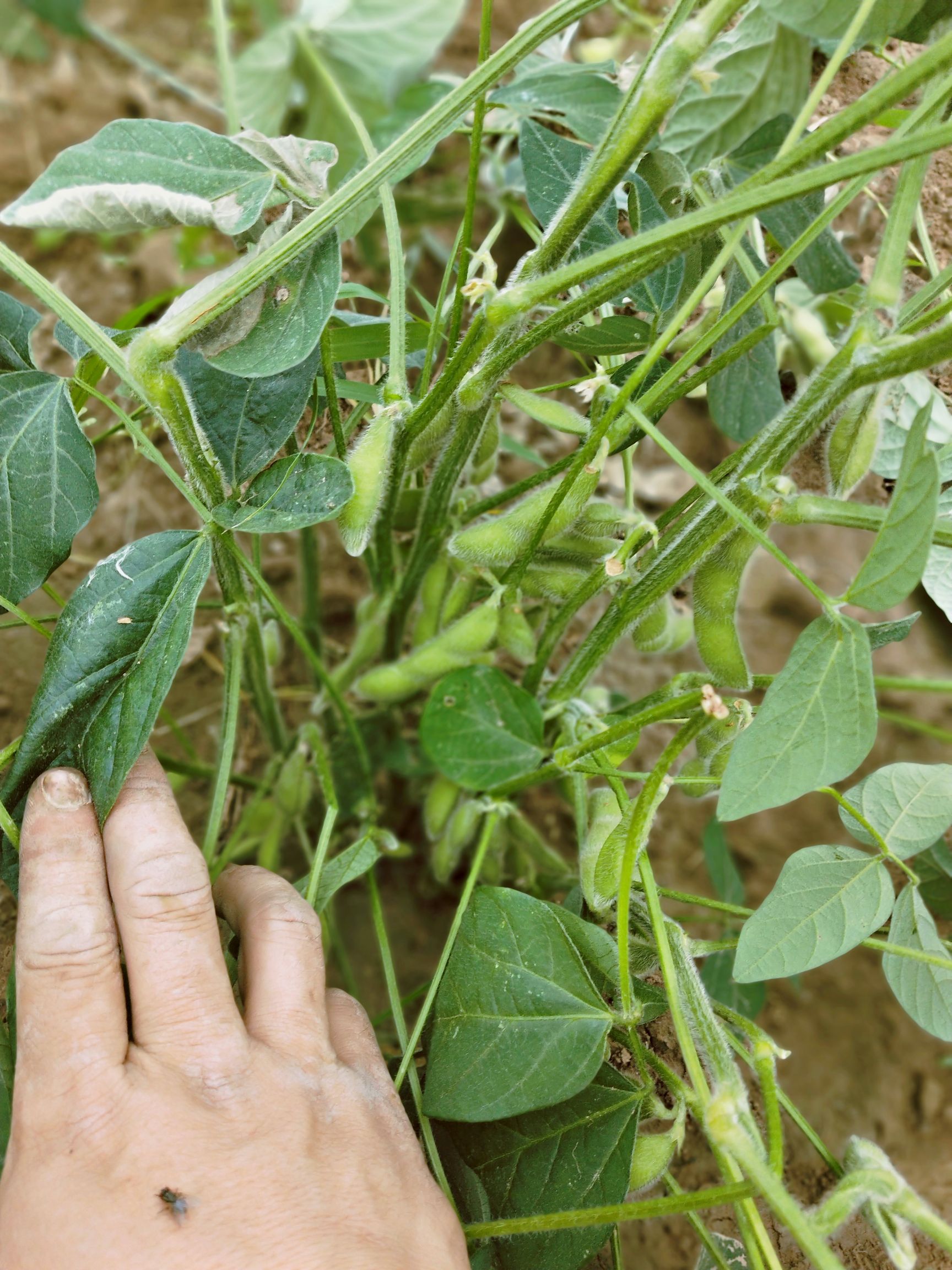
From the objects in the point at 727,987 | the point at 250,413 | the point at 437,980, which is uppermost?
the point at 250,413

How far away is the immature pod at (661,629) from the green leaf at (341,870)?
0.44 meters

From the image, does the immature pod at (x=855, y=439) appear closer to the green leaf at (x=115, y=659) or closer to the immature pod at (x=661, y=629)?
the immature pod at (x=661, y=629)

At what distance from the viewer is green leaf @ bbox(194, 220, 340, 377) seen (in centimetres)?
92

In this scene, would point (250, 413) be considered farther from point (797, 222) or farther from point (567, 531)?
point (797, 222)

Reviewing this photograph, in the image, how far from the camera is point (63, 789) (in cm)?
98

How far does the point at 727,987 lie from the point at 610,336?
98 centimetres

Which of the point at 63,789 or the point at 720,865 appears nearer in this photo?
the point at 63,789

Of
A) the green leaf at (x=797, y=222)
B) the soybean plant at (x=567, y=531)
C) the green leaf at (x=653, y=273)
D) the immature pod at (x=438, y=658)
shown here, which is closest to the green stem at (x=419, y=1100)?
the soybean plant at (x=567, y=531)

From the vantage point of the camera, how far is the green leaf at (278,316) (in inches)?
36.2

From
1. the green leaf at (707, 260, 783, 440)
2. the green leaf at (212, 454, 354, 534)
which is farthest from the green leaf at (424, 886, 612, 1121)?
the green leaf at (707, 260, 783, 440)

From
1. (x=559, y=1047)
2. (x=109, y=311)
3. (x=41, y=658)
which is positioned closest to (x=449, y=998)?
(x=559, y=1047)

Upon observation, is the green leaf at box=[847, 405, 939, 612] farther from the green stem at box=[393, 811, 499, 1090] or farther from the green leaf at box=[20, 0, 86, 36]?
the green leaf at box=[20, 0, 86, 36]

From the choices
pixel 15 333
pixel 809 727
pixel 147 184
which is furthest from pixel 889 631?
pixel 15 333

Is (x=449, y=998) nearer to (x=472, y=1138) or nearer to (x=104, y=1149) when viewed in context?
(x=472, y=1138)
